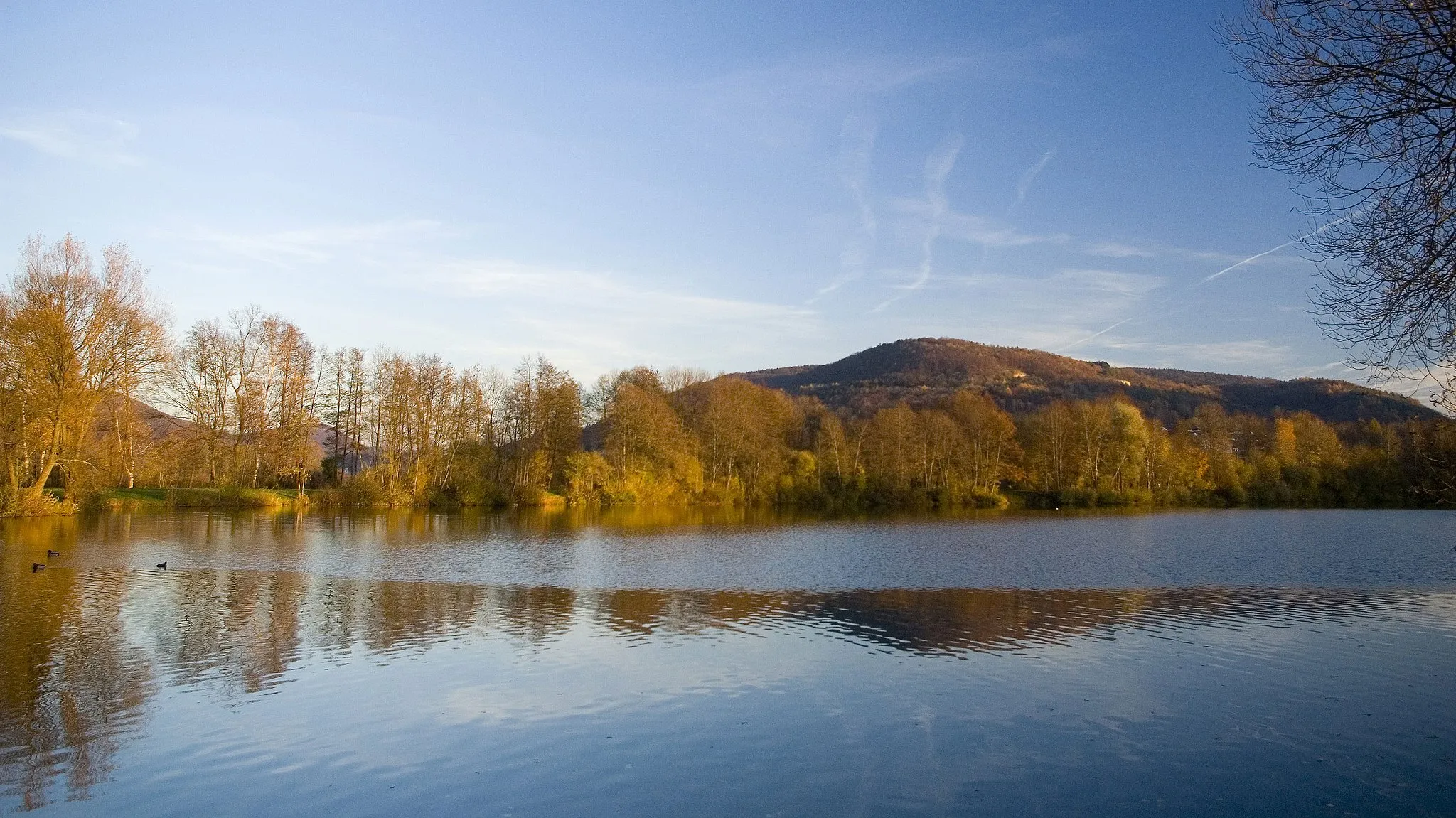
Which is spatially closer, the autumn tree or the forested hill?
the autumn tree

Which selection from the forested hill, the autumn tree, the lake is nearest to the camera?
the lake

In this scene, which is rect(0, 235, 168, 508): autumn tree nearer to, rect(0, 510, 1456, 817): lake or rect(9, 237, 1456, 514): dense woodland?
rect(9, 237, 1456, 514): dense woodland

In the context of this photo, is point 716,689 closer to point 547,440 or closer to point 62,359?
point 62,359

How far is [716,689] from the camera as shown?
1178cm

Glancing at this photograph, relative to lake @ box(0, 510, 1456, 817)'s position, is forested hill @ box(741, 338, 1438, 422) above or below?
above

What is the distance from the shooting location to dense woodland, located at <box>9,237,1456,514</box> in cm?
3909

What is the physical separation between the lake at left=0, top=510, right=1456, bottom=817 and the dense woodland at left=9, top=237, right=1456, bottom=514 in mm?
19070

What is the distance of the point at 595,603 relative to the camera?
19281 mm

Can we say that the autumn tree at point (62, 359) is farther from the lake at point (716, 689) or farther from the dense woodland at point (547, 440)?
the lake at point (716, 689)

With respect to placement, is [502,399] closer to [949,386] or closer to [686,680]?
[686,680]

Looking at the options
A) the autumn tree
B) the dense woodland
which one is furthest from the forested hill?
the autumn tree

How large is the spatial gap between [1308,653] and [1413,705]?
3.15 m

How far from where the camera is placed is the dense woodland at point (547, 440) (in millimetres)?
39094

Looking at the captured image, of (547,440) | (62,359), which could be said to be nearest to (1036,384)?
(547,440)
